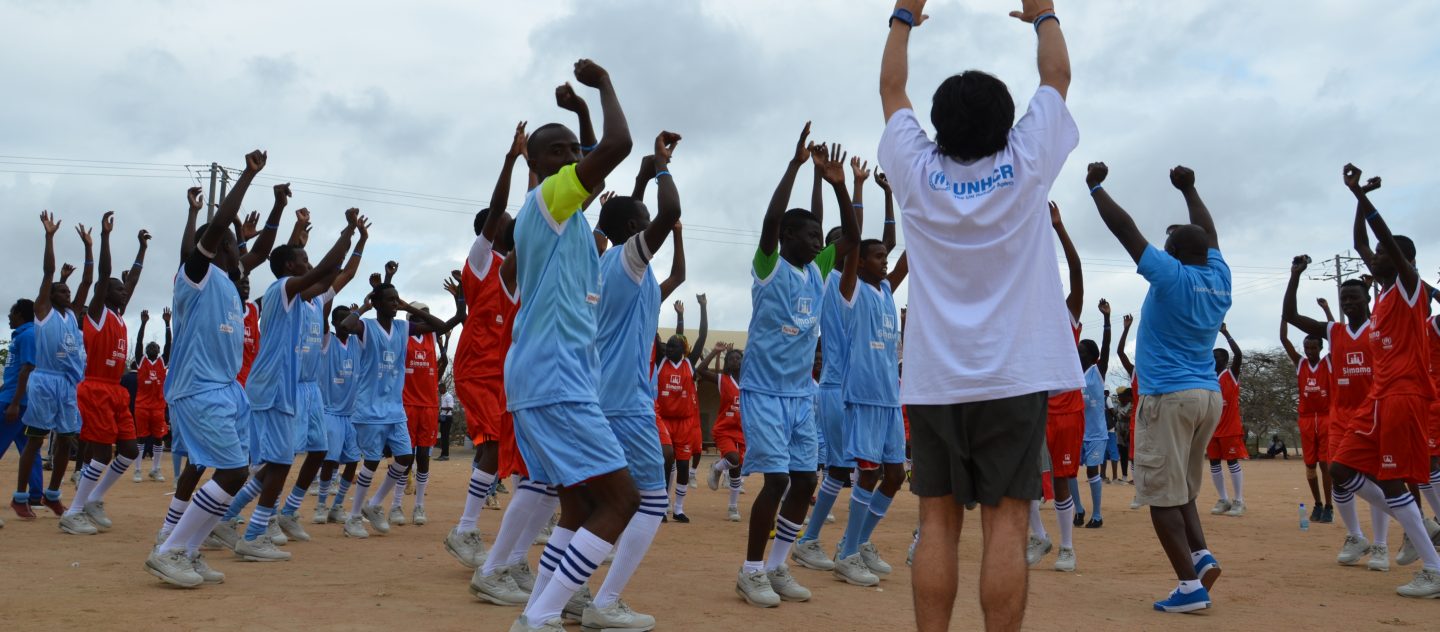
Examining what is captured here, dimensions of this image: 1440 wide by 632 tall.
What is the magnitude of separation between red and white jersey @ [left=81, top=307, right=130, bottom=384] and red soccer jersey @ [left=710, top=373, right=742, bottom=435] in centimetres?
748

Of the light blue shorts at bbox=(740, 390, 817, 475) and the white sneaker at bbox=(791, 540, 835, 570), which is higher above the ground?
the light blue shorts at bbox=(740, 390, 817, 475)

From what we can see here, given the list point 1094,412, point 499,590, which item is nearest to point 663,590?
point 499,590

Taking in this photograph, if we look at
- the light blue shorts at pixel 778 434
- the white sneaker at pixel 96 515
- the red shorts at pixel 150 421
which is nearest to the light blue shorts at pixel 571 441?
the light blue shorts at pixel 778 434

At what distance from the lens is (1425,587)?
6.96 m

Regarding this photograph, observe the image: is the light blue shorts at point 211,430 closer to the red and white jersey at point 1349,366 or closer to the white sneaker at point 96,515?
the white sneaker at point 96,515

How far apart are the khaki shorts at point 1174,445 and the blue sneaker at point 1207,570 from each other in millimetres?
386

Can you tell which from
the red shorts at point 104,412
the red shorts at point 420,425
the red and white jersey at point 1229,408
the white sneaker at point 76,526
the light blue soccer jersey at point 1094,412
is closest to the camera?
the white sneaker at point 76,526

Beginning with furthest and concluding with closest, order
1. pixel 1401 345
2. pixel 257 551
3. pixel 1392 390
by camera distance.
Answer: pixel 1401 345 < pixel 1392 390 < pixel 257 551

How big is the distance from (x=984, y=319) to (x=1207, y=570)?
3972 mm

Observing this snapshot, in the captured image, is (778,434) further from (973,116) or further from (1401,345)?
(1401,345)

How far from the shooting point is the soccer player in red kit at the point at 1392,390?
24.3ft

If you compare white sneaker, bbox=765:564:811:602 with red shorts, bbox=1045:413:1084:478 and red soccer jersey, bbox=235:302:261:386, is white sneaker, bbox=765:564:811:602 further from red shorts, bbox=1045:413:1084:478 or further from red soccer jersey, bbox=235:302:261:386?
red soccer jersey, bbox=235:302:261:386

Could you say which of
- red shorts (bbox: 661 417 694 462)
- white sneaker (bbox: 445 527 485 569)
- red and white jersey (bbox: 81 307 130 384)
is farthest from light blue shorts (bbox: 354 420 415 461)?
red shorts (bbox: 661 417 694 462)

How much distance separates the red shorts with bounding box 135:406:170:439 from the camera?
16109mm
